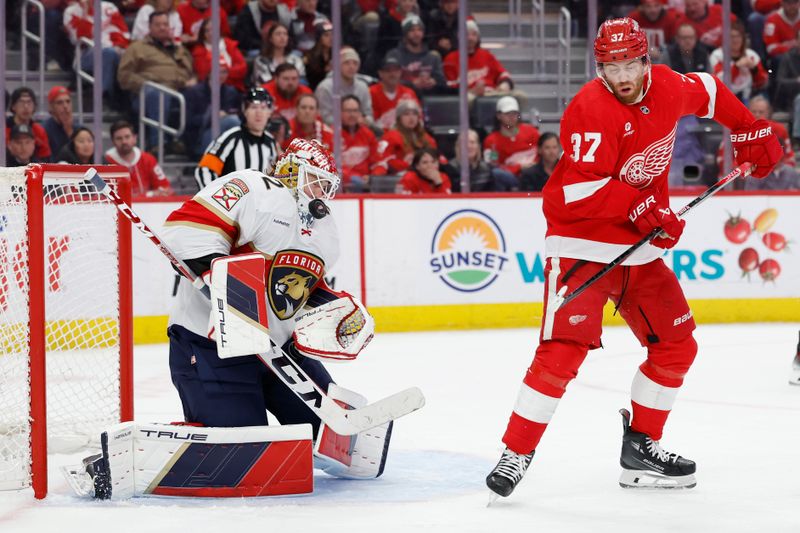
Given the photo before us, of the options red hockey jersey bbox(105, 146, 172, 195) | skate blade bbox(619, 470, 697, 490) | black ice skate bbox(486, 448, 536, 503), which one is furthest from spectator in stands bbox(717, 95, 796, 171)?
black ice skate bbox(486, 448, 536, 503)

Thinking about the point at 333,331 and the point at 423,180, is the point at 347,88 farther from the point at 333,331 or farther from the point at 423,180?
the point at 333,331

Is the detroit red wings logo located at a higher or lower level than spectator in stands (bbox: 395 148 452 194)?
higher

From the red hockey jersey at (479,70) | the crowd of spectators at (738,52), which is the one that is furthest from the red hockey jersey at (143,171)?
the crowd of spectators at (738,52)

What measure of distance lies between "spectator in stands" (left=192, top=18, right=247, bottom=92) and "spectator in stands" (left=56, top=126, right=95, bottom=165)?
0.72 metres

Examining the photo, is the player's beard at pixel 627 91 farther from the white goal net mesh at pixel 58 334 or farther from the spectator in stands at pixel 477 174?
the spectator in stands at pixel 477 174

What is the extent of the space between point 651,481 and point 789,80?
16.5ft

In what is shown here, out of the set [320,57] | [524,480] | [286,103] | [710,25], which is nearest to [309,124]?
[286,103]

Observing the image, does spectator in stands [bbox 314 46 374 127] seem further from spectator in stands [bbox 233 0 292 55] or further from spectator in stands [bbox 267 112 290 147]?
spectator in stands [bbox 233 0 292 55]

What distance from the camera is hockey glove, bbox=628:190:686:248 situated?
268cm

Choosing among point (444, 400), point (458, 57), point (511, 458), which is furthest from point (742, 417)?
point (458, 57)

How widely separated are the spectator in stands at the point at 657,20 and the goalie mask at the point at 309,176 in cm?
486

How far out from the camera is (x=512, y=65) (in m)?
7.53

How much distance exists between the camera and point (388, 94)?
698cm

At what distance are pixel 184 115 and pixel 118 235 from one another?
3.28 meters
